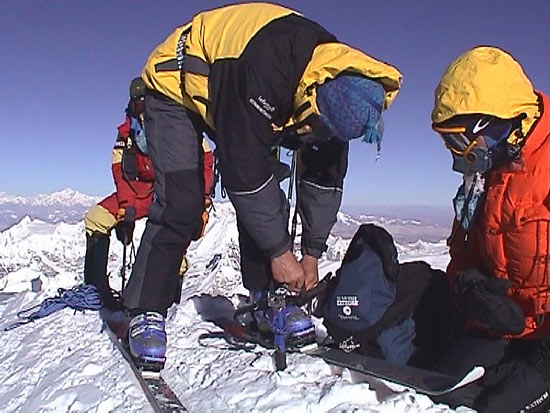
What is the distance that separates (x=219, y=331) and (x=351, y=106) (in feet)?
5.24

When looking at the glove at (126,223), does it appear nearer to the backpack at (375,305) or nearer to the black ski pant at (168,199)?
the black ski pant at (168,199)

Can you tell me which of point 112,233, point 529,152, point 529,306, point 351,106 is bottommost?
point 112,233

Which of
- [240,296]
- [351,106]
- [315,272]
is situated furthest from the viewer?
[240,296]

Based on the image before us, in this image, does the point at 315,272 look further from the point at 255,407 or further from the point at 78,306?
the point at 78,306

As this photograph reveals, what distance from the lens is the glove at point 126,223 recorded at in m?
4.73

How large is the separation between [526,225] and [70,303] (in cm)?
315

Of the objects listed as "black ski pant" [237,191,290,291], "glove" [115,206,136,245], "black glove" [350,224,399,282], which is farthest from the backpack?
"glove" [115,206,136,245]

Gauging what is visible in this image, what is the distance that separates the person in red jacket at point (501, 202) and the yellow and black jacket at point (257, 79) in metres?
0.32

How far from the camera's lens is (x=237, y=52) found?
240 centimetres

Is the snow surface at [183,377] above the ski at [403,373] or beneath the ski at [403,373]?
beneath

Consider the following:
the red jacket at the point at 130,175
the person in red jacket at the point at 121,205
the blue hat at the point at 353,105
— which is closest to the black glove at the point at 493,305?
the blue hat at the point at 353,105

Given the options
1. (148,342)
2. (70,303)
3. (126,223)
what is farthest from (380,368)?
(126,223)

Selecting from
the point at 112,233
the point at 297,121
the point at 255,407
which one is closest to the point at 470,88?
the point at 297,121

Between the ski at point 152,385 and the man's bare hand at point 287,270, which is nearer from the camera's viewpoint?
the ski at point 152,385
